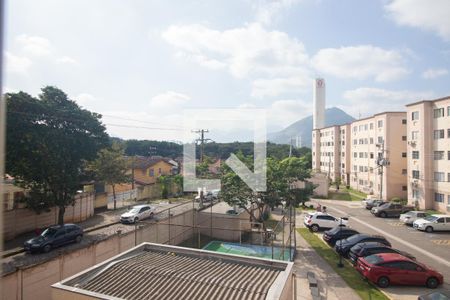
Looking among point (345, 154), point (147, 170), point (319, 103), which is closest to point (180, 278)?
A: point (147, 170)

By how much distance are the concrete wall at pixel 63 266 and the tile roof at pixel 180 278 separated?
8.78 ft

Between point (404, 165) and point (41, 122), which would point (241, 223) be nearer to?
point (41, 122)

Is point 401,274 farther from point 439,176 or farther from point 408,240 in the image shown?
point 439,176

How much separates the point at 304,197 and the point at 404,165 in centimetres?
2139

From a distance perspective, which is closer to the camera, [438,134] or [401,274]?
[401,274]

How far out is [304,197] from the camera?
15.0m

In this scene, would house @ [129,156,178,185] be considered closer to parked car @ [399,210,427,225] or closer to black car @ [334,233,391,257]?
black car @ [334,233,391,257]

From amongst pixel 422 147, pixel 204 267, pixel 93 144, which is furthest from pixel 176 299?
pixel 422 147

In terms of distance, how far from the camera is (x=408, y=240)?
16.1 m

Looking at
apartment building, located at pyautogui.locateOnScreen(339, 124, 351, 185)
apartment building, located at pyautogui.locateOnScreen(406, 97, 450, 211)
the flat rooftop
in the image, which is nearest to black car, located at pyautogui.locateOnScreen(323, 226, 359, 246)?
the flat rooftop

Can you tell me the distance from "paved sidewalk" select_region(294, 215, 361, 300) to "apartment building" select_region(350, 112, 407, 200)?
65.8 feet

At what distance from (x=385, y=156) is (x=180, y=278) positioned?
99.9ft

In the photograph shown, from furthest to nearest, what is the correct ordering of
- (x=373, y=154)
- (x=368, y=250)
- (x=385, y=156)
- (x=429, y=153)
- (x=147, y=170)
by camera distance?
(x=373, y=154)
(x=147, y=170)
(x=385, y=156)
(x=429, y=153)
(x=368, y=250)

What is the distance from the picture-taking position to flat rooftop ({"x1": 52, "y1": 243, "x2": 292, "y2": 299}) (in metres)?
5.23
